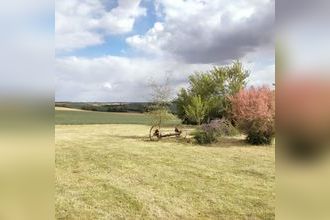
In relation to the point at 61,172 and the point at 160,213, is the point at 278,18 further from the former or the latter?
the point at 61,172

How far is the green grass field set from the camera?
322 cm

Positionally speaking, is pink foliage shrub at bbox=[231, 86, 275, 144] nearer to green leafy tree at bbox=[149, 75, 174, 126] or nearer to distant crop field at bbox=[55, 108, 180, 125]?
green leafy tree at bbox=[149, 75, 174, 126]

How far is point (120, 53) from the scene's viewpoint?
4887mm

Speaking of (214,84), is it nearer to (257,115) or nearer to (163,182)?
(257,115)

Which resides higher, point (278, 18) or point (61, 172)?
point (278, 18)

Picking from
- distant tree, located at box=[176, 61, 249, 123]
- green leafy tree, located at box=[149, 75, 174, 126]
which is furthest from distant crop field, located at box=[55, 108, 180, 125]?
green leafy tree, located at box=[149, 75, 174, 126]

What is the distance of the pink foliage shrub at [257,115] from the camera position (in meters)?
6.69

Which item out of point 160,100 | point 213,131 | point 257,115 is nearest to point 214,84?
point 160,100

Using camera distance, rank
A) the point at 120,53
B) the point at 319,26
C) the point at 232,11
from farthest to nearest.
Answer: the point at 120,53 < the point at 232,11 < the point at 319,26

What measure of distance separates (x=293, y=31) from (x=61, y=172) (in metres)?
4.15

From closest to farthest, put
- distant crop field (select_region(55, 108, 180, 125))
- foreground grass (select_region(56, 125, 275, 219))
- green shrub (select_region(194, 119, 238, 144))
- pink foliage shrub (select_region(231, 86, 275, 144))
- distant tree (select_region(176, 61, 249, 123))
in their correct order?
foreground grass (select_region(56, 125, 275, 219)) → pink foliage shrub (select_region(231, 86, 275, 144)) → green shrub (select_region(194, 119, 238, 144)) → distant tree (select_region(176, 61, 249, 123)) → distant crop field (select_region(55, 108, 180, 125))

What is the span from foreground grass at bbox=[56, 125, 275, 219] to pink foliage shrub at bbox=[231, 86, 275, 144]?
411mm

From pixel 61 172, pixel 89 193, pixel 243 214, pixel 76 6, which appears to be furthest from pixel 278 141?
pixel 61 172

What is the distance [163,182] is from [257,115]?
3.16 m
